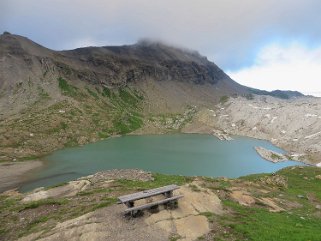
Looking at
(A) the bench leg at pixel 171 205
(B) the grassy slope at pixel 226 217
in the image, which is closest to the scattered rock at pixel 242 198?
(B) the grassy slope at pixel 226 217

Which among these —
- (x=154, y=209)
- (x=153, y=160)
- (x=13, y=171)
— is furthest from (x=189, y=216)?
(x=13, y=171)

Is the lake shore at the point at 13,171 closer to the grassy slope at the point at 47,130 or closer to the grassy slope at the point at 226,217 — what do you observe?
the grassy slope at the point at 47,130

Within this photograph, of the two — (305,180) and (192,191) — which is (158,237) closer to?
(192,191)

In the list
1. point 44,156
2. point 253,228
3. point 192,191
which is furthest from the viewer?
point 44,156

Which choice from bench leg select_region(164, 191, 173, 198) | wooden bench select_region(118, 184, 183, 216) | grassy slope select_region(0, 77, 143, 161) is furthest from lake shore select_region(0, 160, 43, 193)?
bench leg select_region(164, 191, 173, 198)

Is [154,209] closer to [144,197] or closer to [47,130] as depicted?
[144,197]

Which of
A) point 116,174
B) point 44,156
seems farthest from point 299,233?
point 44,156

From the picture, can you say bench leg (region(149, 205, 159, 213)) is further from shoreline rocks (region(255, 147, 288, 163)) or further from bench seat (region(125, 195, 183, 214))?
shoreline rocks (region(255, 147, 288, 163))
